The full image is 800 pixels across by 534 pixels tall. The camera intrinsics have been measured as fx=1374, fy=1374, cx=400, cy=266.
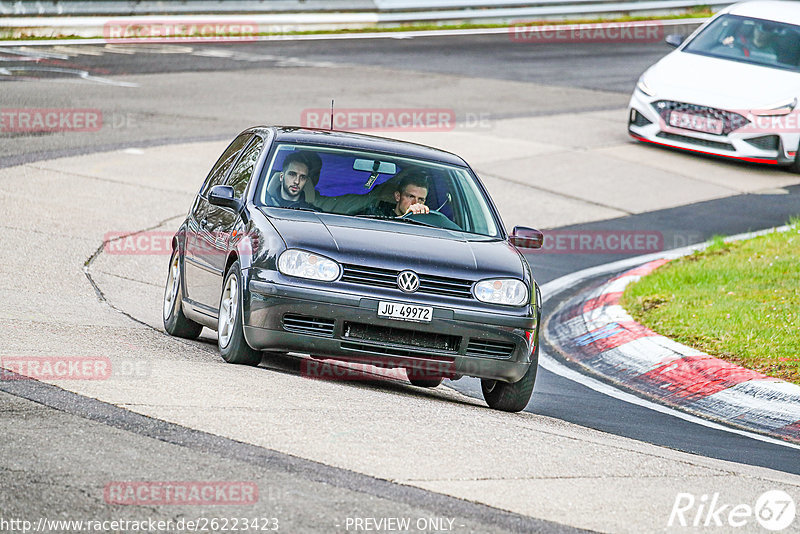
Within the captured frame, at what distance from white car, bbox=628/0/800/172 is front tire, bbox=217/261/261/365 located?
11.4 meters

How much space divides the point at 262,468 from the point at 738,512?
2042 millimetres

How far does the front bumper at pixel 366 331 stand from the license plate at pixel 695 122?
37.1ft

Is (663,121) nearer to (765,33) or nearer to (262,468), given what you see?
(765,33)

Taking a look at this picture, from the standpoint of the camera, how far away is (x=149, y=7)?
2772 centimetres

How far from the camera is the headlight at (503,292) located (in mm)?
7871

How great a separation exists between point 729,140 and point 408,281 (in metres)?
11.7

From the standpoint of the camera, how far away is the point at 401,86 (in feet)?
77.6

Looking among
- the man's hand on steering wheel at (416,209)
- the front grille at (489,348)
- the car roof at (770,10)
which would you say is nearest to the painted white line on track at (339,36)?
the car roof at (770,10)

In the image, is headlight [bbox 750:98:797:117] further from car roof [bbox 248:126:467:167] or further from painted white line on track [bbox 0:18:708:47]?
painted white line on track [bbox 0:18:708:47]

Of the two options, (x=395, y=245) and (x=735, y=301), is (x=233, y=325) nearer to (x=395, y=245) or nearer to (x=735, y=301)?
(x=395, y=245)

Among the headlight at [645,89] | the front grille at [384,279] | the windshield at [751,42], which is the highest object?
the windshield at [751,42]

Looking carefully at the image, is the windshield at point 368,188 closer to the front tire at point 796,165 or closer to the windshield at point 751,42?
the front tire at point 796,165

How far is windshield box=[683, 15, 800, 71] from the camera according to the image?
19484 mm

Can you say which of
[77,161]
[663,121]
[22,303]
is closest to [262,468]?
[22,303]
